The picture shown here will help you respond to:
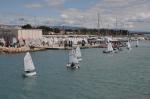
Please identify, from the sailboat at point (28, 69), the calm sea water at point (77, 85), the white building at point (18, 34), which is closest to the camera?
the calm sea water at point (77, 85)

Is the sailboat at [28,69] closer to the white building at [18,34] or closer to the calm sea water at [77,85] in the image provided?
the calm sea water at [77,85]

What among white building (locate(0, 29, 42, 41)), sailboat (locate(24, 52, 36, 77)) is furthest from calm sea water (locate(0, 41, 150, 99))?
white building (locate(0, 29, 42, 41))

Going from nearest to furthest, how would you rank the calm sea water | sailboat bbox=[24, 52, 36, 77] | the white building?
the calm sea water → sailboat bbox=[24, 52, 36, 77] → the white building

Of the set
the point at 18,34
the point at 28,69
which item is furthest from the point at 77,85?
the point at 18,34

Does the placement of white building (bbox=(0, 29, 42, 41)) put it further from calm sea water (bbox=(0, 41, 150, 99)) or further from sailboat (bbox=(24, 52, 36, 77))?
sailboat (bbox=(24, 52, 36, 77))

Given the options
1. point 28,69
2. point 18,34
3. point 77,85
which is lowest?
point 77,85

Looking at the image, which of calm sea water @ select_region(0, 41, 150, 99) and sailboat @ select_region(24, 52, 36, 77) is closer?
calm sea water @ select_region(0, 41, 150, 99)

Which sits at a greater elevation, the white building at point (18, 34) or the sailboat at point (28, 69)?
the white building at point (18, 34)

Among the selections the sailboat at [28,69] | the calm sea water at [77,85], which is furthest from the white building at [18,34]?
the sailboat at [28,69]

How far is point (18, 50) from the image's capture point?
128 m

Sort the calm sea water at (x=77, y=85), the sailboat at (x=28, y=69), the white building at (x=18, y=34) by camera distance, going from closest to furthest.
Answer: the calm sea water at (x=77, y=85), the sailboat at (x=28, y=69), the white building at (x=18, y=34)

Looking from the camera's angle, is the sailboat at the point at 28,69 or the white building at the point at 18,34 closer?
the sailboat at the point at 28,69

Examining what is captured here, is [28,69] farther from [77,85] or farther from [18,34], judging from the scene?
[18,34]

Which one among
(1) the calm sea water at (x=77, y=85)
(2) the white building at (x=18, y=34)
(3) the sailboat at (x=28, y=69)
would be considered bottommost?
(1) the calm sea water at (x=77, y=85)
